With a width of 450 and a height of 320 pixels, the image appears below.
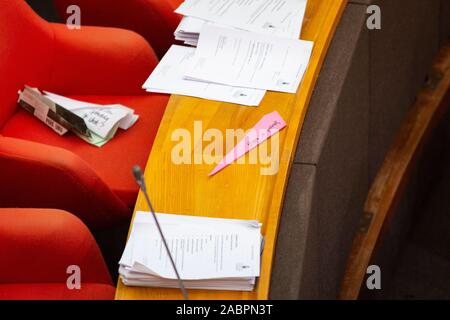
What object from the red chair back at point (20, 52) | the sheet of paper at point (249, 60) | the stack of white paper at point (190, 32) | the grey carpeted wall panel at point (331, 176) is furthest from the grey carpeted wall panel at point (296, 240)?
the red chair back at point (20, 52)

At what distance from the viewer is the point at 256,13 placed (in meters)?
2.06

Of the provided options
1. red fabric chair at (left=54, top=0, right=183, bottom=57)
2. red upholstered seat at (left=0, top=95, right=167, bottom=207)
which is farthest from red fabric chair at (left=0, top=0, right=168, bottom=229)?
red fabric chair at (left=54, top=0, right=183, bottom=57)

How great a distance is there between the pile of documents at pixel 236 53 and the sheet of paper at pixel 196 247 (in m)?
0.36

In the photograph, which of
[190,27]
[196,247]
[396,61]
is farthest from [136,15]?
[196,247]

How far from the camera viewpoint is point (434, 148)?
2910 millimetres

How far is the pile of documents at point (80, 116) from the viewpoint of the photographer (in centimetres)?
204

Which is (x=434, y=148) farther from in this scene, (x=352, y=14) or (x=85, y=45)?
(x=85, y=45)

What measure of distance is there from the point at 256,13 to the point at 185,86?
301 mm

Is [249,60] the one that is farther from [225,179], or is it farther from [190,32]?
[225,179]

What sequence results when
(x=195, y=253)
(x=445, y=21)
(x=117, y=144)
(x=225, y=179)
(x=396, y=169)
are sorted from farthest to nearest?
(x=445, y=21) → (x=396, y=169) → (x=117, y=144) → (x=225, y=179) → (x=195, y=253)

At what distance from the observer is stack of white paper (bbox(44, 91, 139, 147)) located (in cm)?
206

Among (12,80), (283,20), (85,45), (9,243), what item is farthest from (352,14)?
(9,243)

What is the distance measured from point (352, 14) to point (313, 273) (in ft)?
2.26

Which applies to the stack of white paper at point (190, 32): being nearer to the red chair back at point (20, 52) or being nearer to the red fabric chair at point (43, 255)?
the red chair back at point (20, 52)
